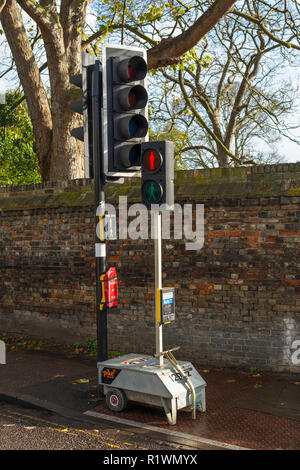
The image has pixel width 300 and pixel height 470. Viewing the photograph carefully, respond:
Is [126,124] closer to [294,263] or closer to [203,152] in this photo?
[294,263]

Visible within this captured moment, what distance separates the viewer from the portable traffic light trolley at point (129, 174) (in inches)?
227

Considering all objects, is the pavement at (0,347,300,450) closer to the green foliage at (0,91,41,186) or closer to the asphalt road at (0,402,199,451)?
the asphalt road at (0,402,199,451)

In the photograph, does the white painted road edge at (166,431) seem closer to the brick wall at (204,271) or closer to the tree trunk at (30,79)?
the brick wall at (204,271)

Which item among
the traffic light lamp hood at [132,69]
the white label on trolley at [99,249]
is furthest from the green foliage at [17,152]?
the white label on trolley at [99,249]

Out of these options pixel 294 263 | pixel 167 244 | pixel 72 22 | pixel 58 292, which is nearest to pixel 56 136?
pixel 72 22

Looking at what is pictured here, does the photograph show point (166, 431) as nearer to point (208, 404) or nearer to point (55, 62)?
point (208, 404)

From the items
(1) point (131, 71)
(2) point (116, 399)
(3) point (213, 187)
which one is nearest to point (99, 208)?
(1) point (131, 71)

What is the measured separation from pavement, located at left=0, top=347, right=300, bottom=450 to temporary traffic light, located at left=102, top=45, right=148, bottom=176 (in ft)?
9.77

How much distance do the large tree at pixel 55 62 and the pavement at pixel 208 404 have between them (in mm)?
4705

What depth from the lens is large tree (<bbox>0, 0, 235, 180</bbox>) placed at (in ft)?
33.3

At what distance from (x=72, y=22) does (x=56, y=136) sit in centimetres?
273

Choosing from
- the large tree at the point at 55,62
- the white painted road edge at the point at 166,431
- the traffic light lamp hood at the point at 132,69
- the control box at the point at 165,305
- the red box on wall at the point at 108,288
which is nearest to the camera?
the white painted road edge at the point at 166,431

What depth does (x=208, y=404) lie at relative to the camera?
20.6 feet

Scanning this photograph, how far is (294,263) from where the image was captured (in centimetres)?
731
